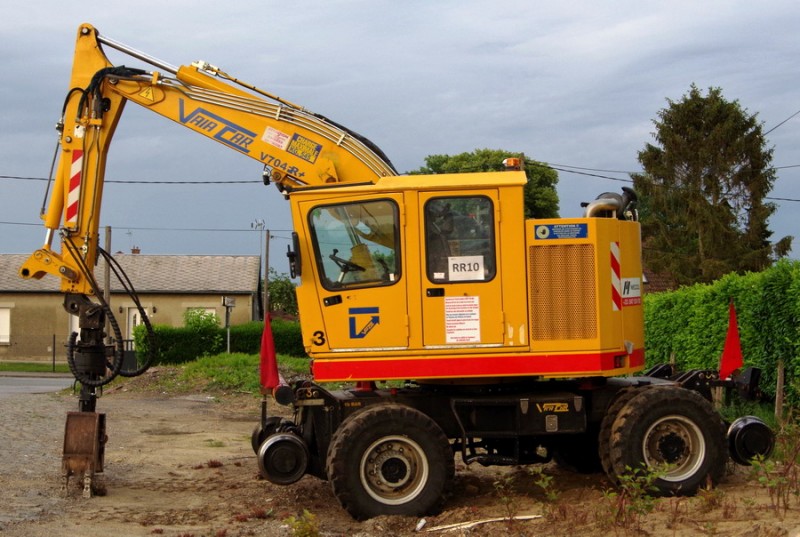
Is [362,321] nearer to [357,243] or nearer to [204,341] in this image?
[357,243]

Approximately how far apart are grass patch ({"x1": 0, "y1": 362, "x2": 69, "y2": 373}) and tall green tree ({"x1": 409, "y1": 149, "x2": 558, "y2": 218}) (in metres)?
17.4

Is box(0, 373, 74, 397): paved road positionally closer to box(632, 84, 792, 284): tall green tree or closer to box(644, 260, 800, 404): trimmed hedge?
box(644, 260, 800, 404): trimmed hedge

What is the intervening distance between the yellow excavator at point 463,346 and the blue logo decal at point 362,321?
13 mm

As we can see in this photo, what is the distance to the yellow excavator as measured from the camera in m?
8.78

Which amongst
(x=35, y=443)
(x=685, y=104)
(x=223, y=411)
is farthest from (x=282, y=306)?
(x=35, y=443)

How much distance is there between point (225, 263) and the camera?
51.3 meters

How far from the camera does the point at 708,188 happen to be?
132 ft

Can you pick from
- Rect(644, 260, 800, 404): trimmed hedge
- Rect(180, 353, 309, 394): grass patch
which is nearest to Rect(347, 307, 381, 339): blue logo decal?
Rect(644, 260, 800, 404): trimmed hedge

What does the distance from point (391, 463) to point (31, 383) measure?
2486 cm

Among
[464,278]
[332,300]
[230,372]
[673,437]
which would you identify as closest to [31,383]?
[230,372]

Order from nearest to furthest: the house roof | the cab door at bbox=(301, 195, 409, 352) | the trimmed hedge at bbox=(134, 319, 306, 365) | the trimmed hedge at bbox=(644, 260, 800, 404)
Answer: the cab door at bbox=(301, 195, 409, 352)
the trimmed hedge at bbox=(644, 260, 800, 404)
the trimmed hedge at bbox=(134, 319, 306, 365)
the house roof

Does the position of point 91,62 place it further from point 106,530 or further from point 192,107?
point 106,530

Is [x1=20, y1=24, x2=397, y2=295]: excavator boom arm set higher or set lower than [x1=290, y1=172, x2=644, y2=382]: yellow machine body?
higher

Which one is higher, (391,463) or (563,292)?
(563,292)
